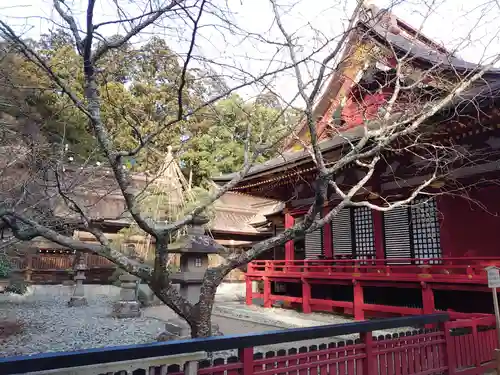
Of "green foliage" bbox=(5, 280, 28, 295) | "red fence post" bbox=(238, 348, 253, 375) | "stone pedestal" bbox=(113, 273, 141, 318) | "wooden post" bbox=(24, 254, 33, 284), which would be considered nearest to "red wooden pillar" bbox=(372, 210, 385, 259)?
"stone pedestal" bbox=(113, 273, 141, 318)

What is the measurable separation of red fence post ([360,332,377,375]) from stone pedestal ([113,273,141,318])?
9344 mm

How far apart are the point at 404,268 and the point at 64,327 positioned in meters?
8.61

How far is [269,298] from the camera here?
13641 mm

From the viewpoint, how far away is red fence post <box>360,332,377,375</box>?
13.9 feet

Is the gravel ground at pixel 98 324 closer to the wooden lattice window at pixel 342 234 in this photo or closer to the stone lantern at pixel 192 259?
the stone lantern at pixel 192 259

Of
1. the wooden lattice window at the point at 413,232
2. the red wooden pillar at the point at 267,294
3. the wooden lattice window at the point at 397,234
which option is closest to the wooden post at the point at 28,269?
the red wooden pillar at the point at 267,294

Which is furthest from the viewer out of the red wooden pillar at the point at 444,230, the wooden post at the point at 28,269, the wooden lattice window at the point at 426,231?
the wooden post at the point at 28,269

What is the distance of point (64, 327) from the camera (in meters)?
10.2

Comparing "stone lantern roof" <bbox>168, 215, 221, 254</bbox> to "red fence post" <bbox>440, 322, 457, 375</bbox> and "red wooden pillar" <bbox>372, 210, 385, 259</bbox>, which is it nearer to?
"red fence post" <bbox>440, 322, 457, 375</bbox>

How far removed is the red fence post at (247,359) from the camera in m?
3.35

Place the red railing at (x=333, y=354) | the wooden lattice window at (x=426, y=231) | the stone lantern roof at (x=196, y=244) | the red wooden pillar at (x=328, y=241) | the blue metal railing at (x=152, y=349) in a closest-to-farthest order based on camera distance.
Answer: the blue metal railing at (x=152, y=349)
the red railing at (x=333, y=354)
the stone lantern roof at (x=196, y=244)
the wooden lattice window at (x=426, y=231)
the red wooden pillar at (x=328, y=241)

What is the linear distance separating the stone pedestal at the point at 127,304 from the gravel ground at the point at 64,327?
39 cm

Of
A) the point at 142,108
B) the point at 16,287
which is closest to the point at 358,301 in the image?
the point at 142,108

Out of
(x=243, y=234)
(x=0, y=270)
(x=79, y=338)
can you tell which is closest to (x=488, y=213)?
(x=79, y=338)
